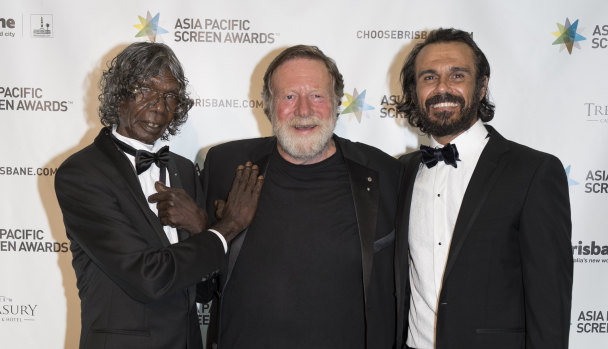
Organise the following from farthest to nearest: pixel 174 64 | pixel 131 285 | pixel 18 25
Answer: pixel 18 25 < pixel 174 64 < pixel 131 285

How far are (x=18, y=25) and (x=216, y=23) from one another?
1.26 meters

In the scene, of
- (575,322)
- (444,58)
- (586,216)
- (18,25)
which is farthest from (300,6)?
(575,322)

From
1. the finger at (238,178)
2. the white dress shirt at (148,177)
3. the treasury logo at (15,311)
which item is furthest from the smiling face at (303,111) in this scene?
the treasury logo at (15,311)

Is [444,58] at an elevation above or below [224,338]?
above

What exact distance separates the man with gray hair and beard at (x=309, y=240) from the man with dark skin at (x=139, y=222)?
0.63 feet

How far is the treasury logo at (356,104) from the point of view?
11.8 feet

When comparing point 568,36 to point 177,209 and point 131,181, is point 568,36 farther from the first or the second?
point 131,181

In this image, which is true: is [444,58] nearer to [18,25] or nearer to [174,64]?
[174,64]

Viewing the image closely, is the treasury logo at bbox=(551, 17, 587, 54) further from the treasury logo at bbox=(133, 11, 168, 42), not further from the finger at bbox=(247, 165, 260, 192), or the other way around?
the treasury logo at bbox=(133, 11, 168, 42)

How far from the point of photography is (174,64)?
7.93ft

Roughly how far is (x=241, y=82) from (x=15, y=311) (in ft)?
6.91

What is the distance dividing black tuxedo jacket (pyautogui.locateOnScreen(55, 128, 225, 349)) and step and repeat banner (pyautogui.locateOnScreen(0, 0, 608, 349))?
144 cm

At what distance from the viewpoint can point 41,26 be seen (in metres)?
3.51

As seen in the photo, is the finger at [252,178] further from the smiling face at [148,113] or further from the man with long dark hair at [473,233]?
the man with long dark hair at [473,233]
